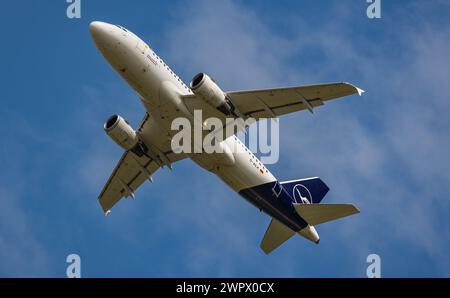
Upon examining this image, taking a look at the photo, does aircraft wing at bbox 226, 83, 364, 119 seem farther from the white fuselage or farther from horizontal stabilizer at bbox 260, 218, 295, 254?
horizontal stabilizer at bbox 260, 218, 295, 254

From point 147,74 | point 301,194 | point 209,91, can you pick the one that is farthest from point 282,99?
point 301,194

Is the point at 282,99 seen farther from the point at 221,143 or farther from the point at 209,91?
the point at 221,143

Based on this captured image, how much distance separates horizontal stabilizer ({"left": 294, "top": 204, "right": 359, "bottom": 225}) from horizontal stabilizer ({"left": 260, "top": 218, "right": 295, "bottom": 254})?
2643 mm

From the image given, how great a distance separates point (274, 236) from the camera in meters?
61.2

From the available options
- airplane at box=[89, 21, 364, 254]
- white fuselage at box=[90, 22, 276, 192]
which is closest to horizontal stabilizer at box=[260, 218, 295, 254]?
airplane at box=[89, 21, 364, 254]

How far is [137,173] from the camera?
6200 centimetres

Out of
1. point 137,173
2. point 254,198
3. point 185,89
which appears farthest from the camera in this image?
point 137,173

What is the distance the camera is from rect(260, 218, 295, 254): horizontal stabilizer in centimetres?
6094

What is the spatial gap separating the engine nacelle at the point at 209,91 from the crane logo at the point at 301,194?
11.2 m

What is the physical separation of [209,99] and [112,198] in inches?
620

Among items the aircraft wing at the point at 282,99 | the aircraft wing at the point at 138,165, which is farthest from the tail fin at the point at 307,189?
the aircraft wing at the point at 282,99

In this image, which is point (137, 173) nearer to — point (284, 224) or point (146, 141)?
point (146, 141)

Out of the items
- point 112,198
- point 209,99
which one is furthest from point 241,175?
point 112,198

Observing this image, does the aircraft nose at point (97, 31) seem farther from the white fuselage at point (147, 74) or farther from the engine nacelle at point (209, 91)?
the engine nacelle at point (209, 91)
